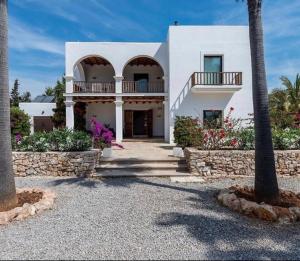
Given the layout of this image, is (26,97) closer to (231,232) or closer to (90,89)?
(90,89)

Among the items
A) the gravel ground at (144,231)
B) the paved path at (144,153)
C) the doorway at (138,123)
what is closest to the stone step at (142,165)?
the paved path at (144,153)

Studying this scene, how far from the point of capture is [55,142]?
860cm

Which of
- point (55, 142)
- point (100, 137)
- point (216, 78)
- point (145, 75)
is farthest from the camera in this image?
point (145, 75)

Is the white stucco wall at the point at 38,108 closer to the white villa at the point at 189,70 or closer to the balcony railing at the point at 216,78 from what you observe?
the white villa at the point at 189,70

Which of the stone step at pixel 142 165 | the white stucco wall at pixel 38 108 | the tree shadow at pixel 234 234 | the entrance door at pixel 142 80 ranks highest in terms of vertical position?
the entrance door at pixel 142 80

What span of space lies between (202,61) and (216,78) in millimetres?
1411

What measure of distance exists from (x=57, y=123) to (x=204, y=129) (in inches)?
563

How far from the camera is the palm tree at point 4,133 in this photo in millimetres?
4992

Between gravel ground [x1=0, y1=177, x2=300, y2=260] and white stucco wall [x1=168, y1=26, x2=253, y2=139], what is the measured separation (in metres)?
10.5

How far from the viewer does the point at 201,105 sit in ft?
53.3

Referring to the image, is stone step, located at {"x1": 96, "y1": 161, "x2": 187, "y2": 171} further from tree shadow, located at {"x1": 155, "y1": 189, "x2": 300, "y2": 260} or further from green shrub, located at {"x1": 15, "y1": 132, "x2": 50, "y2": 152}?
tree shadow, located at {"x1": 155, "y1": 189, "x2": 300, "y2": 260}

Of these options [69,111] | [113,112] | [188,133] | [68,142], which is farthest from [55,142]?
[113,112]

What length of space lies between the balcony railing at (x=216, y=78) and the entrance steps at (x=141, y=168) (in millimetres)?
7960

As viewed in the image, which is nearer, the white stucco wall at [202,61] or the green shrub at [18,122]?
the white stucco wall at [202,61]
